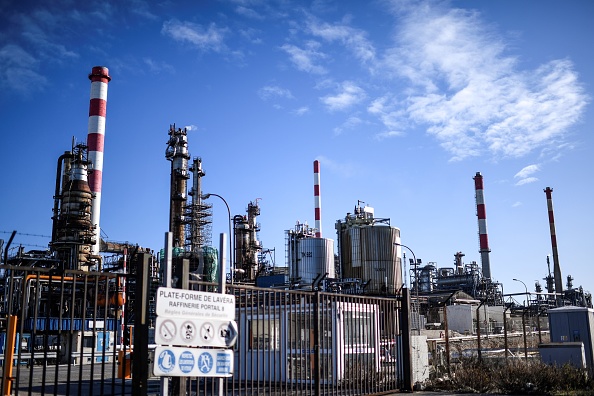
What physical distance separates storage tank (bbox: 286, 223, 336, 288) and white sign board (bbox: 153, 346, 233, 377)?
42.5 m

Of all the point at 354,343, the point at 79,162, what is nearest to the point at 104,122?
the point at 79,162

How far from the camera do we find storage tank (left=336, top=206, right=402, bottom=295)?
144 ft

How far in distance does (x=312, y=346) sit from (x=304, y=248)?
130 ft

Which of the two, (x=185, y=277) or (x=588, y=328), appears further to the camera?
(x=588, y=328)

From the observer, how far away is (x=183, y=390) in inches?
280

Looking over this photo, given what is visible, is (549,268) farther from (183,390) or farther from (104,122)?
(183,390)

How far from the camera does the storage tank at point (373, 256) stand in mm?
43969

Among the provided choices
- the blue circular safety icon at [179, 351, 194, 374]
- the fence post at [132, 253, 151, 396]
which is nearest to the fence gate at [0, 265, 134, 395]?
the fence post at [132, 253, 151, 396]

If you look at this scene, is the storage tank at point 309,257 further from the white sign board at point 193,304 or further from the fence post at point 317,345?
the white sign board at point 193,304

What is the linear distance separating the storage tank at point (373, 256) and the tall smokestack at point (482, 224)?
22.4 metres

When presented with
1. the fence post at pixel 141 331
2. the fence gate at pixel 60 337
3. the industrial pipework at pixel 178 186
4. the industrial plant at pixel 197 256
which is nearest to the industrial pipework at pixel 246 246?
the industrial plant at pixel 197 256

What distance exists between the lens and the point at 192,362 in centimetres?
677

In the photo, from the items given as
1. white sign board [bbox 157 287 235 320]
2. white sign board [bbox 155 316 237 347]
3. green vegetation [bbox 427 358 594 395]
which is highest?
white sign board [bbox 157 287 235 320]

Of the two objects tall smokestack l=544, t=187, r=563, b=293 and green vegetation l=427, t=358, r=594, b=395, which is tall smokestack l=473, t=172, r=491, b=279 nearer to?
tall smokestack l=544, t=187, r=563, b=293
